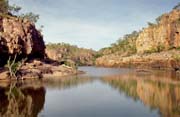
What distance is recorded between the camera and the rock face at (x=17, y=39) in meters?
78.0

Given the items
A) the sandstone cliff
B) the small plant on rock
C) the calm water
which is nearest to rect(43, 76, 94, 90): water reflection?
the small plant on rock

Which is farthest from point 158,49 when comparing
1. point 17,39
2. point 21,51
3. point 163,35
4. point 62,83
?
point 62,83

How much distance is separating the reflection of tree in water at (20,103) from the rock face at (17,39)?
98.7ft

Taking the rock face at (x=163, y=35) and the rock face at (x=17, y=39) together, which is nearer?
the rock face at (x=17, y=39)

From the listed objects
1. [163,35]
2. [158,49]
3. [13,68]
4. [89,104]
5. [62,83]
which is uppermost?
[163,35]

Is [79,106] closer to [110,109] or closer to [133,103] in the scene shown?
[110,109]

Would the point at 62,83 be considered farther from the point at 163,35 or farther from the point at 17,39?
the point at 163,35

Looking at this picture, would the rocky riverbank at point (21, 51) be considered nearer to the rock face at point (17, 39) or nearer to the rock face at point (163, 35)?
the rock face at point (17, 39)

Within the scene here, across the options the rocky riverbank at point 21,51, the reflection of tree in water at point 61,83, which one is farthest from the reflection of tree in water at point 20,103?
Answer: the rocky riverbank at point 21,51

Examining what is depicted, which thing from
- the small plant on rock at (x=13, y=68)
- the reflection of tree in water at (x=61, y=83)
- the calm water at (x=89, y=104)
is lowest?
the calm water at (x=89, y=104)

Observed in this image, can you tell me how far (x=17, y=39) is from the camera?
266ft

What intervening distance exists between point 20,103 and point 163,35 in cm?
13177

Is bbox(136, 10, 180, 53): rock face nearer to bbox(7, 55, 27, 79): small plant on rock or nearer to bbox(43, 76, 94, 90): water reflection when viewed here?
bbox(43, 76, 94, 90): water reflection

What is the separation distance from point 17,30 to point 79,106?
50.4 meters
